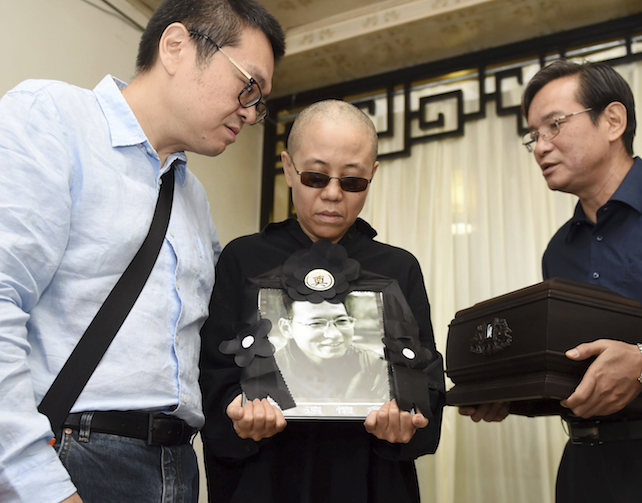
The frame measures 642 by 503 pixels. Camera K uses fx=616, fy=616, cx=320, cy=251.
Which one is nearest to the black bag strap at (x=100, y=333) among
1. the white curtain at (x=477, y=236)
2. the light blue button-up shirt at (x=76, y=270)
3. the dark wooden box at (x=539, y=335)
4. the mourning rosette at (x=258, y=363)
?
the light blue button-up shirt at (x=76, y=270)

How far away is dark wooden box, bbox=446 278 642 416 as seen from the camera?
3.90 feet

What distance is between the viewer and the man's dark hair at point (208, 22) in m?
1.24

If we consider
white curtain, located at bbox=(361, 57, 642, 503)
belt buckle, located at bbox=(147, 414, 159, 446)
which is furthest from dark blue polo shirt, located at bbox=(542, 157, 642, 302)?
white curtain, located at bbox=(361, 57, 642, 503)

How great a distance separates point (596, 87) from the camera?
175cm

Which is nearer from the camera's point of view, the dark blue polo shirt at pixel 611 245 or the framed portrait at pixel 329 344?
the framed portrait at pixel 329 344

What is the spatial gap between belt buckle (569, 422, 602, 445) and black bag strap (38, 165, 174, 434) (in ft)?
3.38

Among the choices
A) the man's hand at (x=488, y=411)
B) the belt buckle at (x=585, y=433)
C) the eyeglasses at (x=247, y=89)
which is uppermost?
the eyeglasses at (x=247, y=89)

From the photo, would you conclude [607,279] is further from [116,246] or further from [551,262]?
[116,246]

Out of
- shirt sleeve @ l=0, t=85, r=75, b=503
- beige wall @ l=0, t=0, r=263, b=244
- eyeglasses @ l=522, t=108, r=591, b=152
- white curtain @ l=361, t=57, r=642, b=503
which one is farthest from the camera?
white curtain @ l=361, t=57, r=642, b=503

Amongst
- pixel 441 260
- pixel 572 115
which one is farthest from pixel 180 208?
pixel 441 260

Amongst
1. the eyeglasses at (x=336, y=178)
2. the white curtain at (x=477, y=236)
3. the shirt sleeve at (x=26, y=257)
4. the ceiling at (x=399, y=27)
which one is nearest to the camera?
the shirt sleeve at (x=26, y=257)

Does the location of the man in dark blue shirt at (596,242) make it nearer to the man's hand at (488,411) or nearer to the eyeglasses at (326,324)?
the man's hand at (488,411)

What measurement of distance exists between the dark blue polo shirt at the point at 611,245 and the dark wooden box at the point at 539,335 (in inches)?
8.1

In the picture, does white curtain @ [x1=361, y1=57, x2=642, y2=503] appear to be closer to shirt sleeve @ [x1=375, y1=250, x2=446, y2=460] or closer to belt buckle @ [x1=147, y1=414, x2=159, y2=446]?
shirt sleeve @ [x1=375, y1=250, x2=446, y2=460]
